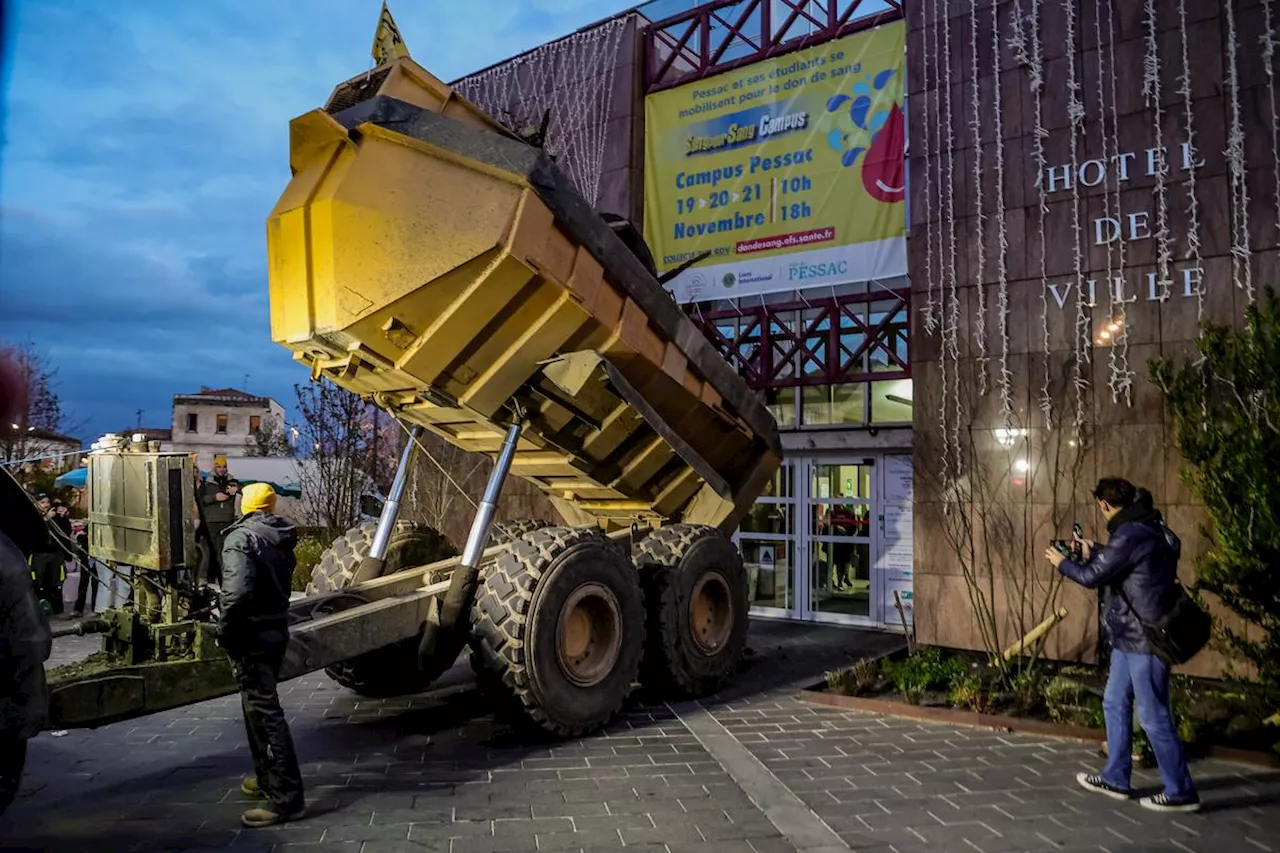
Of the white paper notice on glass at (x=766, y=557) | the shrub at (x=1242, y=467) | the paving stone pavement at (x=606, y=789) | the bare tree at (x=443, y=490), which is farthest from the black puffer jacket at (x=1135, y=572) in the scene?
the bare tree at (x=443, y=490)

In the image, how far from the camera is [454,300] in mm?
5570

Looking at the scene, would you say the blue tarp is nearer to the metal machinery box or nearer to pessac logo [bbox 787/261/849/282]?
the metal machinery box

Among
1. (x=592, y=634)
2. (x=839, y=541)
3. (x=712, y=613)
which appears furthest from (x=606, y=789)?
(x=839, y=541)

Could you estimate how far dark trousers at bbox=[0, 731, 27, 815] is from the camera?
2.91 meters

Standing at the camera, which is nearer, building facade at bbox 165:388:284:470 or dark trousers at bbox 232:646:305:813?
dark trousers at bbox 232:646:305:813

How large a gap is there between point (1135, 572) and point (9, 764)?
524cm

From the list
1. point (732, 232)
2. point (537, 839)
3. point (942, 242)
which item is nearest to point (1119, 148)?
point (942, 242)

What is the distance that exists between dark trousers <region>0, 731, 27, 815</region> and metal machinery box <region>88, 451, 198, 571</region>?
195 centimetres

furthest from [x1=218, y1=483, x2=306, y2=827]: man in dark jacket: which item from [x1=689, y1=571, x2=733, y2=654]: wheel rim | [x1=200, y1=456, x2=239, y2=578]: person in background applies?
[x1=200, y1=456, x2=239, y2=578]: person in background

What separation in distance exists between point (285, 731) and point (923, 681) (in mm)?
4918

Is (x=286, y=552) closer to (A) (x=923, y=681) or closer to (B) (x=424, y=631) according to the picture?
(B) (x=424, y=631)

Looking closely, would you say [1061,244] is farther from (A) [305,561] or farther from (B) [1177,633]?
(A) [305,561]

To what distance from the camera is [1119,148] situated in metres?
8.12

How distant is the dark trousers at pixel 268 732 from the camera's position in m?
4.38
